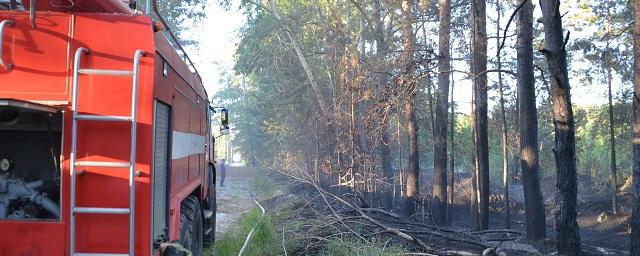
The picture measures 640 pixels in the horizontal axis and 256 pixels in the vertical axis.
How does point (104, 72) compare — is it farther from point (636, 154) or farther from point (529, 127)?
point (529, 127)

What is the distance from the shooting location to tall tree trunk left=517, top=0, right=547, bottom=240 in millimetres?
15852

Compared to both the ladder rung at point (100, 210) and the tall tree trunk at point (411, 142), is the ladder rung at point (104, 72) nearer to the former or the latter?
the ladder rung at point (100, 210)

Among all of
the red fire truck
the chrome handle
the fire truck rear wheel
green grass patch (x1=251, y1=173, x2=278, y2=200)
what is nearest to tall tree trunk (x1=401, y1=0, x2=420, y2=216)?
green grass patch (x1=251, y1=173, x2=278, y2=200)

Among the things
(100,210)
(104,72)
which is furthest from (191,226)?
(104,72)

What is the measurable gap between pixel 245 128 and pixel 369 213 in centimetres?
5344

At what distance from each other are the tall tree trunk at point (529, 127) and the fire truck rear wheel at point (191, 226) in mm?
10044

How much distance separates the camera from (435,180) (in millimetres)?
21281

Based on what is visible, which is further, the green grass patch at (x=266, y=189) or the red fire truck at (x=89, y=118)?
the green grass patch at (x=266, y=189)

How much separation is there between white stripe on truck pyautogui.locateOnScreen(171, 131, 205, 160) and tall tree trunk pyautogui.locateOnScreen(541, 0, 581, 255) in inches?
246

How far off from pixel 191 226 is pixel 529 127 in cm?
1136

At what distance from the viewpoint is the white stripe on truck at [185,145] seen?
6609 millimetres

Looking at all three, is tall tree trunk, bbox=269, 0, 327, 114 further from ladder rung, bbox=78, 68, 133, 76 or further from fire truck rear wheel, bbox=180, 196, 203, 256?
ladder rung, bbox=78, 68, 133, 76

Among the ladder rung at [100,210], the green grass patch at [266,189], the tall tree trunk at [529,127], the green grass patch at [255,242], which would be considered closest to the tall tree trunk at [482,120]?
the tall tree trunk at [529,127]

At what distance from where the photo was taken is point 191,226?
8.05m
